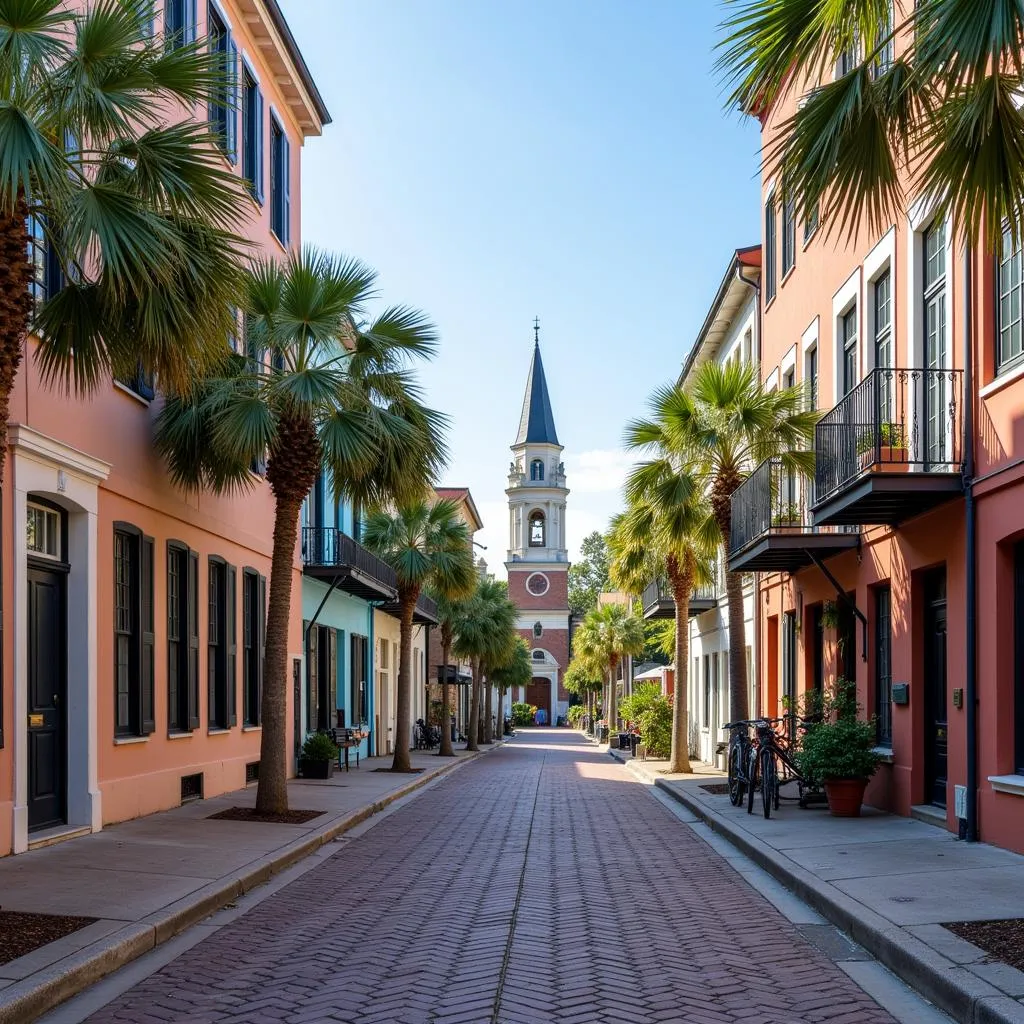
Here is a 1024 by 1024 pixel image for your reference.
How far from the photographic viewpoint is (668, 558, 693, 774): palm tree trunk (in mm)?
25641

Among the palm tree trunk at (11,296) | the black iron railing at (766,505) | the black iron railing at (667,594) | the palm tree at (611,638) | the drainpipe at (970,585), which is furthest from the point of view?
the palm tree at (611,638)

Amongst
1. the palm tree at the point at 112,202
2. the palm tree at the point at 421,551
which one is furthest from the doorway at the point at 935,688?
the palm tree at the point at 421,551

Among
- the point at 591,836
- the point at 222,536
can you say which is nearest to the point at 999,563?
the point at 591,836

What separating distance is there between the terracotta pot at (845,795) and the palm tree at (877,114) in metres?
8.73

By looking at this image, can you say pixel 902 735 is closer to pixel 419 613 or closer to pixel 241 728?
pixel 241 728

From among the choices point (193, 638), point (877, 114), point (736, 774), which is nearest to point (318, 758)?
point (193, 638)

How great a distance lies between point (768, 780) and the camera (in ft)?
51.9

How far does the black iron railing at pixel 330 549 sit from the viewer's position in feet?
86.7

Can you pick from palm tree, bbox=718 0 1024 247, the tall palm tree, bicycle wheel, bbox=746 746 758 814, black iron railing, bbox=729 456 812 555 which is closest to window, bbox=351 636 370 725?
the tall palm tree

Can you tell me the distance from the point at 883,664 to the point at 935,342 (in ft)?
14.4

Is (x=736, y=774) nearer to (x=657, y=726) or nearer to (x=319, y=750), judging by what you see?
(x=319, y=750)

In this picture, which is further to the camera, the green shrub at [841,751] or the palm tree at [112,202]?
the green shrub at [841,751]

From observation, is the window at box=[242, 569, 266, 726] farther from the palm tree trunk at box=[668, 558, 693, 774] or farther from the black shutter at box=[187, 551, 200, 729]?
the palm tree trunk at box=[668, 558, 693, 774]

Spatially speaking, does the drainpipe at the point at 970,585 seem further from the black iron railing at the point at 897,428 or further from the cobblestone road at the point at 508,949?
the cobblestone road at the point at 508,949
